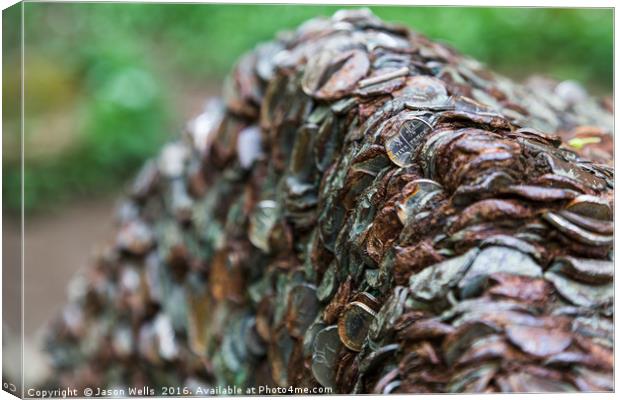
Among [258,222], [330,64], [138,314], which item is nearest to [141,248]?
[138,314]

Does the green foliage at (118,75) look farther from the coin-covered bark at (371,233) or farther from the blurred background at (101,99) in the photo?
the coin-covered bark at (371,233)

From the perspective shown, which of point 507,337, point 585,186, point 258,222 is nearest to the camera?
point 507,337

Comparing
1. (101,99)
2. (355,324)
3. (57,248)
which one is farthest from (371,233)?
(101,99)

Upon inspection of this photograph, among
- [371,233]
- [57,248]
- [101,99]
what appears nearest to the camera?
[371,233]

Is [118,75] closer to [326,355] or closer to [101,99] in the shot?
[101,99]

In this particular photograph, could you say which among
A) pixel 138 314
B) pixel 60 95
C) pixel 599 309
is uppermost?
pixel 599 309

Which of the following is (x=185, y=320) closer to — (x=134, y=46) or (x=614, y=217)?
(x=614, y=217)

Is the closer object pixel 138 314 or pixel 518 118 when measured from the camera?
pixel 518 118

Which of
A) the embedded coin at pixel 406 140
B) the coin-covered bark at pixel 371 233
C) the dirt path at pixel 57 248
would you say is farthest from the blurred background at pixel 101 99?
the embedded coin at pixel 406 140
